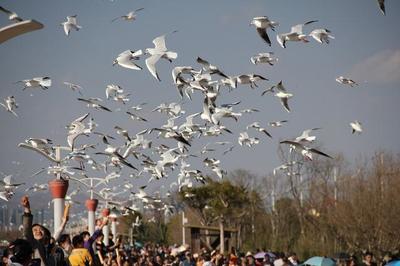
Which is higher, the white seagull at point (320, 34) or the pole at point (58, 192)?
the white seagull at point (320, 34)

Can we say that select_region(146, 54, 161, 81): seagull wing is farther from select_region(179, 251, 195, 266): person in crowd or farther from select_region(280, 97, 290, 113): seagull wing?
select_region(179, 251, 195, 266): person in crowd

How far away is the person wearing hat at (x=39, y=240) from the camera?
6.39 meters

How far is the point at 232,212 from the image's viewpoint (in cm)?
4559

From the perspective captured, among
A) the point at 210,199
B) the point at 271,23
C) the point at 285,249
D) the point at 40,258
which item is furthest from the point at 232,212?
the point at 40,258

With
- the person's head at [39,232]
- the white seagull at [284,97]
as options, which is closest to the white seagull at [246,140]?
the white seagull at [284,97]

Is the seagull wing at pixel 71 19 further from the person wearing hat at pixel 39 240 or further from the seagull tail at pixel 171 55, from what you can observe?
the person wearing hat at pixel 39 240

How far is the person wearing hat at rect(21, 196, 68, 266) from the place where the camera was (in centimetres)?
639

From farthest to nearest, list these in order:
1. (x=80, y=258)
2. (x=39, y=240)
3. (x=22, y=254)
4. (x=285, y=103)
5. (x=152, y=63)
→ (x=285, y=103)
(x=152, y=63)
(x=80, y=258)
(x=39, y=240)
(x=22, y=254)

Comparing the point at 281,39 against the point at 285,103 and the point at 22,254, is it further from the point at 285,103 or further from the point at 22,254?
the point at 22,254

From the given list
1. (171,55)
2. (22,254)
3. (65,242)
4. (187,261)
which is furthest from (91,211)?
(22,254)

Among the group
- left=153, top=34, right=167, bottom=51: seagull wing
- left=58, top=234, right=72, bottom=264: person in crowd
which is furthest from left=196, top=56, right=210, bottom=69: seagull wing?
left=58, top=234, right=72, bottom=264: person in crowd

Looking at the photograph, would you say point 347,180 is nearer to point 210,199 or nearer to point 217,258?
point 210,199

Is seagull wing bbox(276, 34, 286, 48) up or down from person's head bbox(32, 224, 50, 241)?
up

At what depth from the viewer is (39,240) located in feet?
21.8
